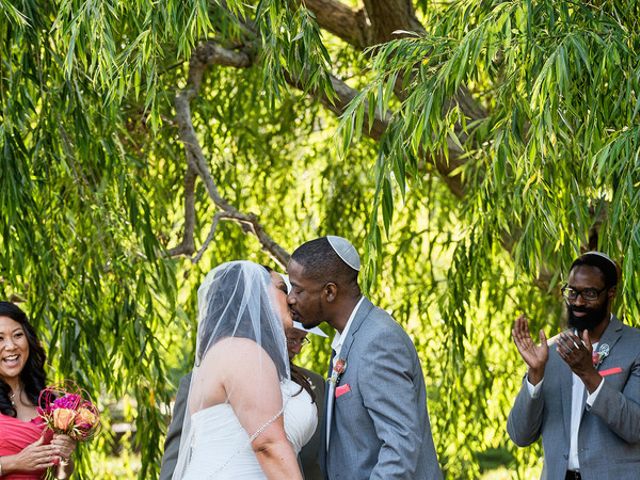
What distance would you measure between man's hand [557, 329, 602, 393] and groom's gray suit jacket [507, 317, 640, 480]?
44 millimetres

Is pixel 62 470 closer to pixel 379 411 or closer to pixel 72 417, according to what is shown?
pixel 72 417

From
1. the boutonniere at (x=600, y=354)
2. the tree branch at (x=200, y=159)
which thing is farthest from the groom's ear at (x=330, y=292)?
the tree branch at (x=200, y=159)

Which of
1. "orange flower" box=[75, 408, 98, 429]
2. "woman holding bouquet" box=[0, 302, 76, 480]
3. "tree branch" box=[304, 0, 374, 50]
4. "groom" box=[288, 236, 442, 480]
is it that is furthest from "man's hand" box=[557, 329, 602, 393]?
"tree branch" box=[304, 0, 374, 50]

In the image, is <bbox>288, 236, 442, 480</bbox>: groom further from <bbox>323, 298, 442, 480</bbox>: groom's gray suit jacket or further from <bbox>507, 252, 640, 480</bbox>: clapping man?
<bbox>507, 252, 640, 480</bbox>: clapping man

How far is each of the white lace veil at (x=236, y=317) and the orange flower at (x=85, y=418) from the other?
23.2 inches

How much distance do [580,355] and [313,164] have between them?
335 centimetres

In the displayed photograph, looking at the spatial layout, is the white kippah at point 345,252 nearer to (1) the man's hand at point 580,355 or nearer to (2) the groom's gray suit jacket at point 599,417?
(1) the man's hand at point 580,355

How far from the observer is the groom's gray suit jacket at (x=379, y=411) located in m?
2.99

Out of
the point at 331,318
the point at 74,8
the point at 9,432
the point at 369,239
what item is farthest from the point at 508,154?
the point at 9,432

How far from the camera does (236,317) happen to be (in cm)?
308

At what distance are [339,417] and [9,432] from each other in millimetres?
1241

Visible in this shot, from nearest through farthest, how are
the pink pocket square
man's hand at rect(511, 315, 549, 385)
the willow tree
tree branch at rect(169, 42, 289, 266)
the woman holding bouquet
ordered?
the pink pocket square
the willow tree
man's hand at rect(511, 315, 549, 385)
the woman holding bouquet
tree branch at rect(169, 42, 289, 266)

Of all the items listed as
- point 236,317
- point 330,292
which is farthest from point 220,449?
point 330,292

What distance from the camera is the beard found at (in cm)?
370
